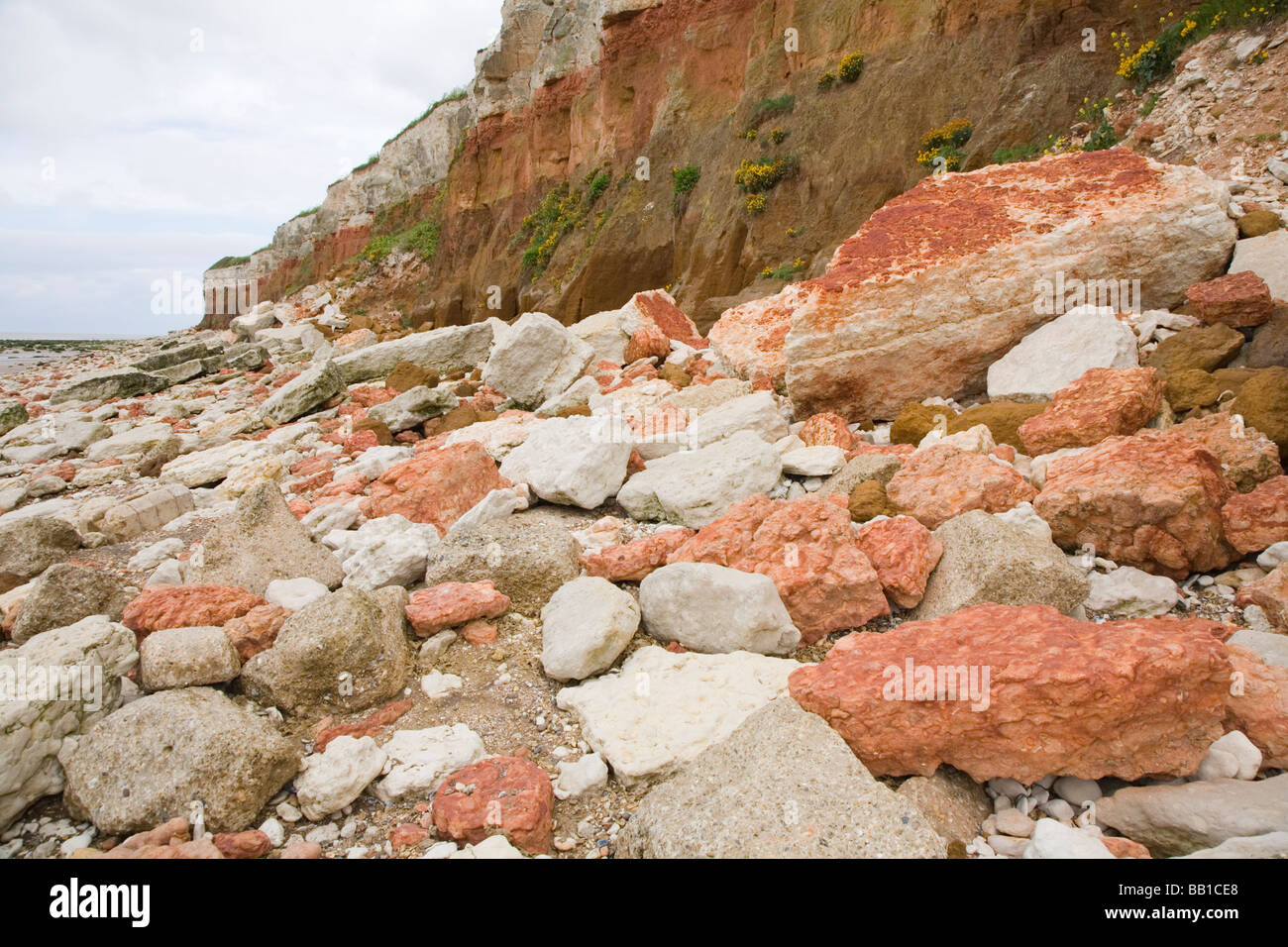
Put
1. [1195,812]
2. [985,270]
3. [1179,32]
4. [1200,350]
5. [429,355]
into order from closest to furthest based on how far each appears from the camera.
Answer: [1195,812]
[1200,350]
[985,270]
[1179,32]
[429,355]

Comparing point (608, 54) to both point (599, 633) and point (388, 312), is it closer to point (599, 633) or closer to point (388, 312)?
point (388, 312)

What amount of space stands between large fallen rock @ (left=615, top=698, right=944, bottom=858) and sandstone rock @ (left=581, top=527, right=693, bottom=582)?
5.13 feet

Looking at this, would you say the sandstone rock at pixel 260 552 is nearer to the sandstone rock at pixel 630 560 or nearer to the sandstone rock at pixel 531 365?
the sandstone rock at pixel 630 560

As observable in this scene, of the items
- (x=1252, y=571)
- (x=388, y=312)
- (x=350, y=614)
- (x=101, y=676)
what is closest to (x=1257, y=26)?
(x=1252, y=571)

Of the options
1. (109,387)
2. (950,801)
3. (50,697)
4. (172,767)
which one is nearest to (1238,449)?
(950,801)

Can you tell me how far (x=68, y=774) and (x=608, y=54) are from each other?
2503 cm

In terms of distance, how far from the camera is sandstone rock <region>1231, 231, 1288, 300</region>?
18.4 ft

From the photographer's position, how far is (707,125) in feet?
64.7

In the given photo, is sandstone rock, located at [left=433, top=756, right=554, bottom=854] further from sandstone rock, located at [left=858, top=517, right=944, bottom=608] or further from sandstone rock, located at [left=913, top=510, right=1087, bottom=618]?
sandstone rock, located at [left=913, top=510, right=1087, bottom=618]

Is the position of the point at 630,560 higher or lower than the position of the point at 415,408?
lower

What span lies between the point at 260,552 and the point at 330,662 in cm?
154

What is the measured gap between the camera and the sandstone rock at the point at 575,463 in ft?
17.0

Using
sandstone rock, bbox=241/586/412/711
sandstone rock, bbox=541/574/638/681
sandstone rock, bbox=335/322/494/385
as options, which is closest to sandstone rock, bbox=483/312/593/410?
sandstone rock, bbox=335/322/494/385

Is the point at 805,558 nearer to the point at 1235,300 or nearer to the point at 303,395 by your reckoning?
the point at 1235,300
